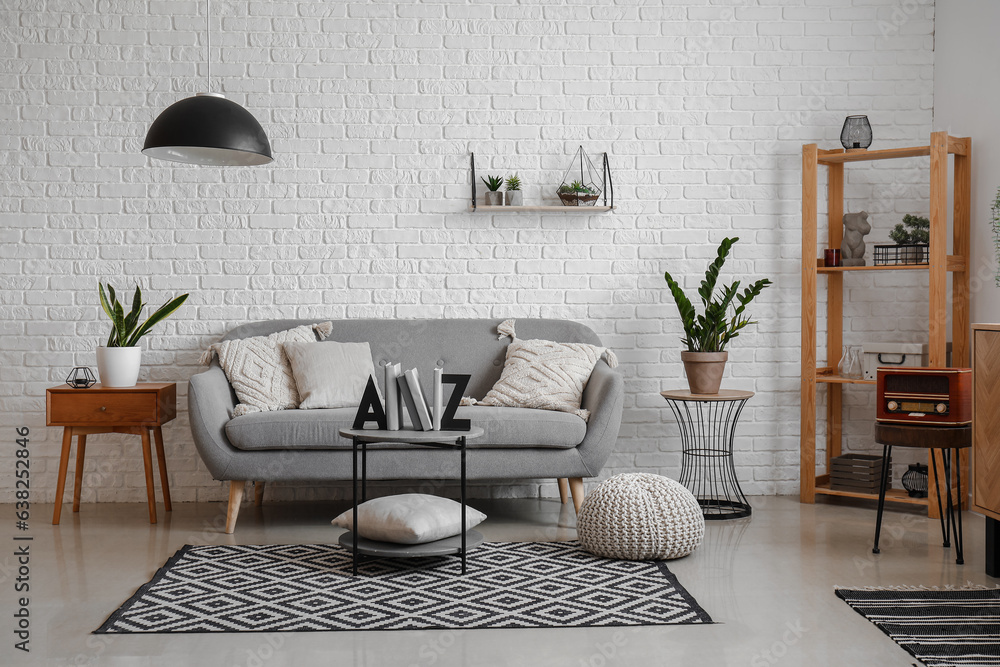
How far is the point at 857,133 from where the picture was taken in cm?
443

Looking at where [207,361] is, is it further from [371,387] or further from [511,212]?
[511,212]

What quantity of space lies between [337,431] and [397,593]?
1.05 m

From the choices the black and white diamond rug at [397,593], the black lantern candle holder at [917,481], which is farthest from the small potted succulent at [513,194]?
the black lantern candle holder at [917,481]

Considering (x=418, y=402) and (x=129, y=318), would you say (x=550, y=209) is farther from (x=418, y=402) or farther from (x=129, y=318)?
(x=129, y=318)

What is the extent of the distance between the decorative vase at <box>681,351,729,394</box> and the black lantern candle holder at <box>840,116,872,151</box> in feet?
4.27

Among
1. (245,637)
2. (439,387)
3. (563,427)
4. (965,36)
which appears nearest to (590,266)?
(563,427)

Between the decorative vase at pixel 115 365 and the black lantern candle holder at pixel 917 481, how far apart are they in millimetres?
3844

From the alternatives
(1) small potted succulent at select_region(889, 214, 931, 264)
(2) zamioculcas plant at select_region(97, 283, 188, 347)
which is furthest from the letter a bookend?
(1) small potted succulent at select_region(889, 214, 931, 264)

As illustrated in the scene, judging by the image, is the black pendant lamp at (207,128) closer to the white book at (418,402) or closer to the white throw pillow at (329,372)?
the white throw pillow at (329,372)

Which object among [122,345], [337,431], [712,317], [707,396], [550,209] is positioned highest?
[550,209]

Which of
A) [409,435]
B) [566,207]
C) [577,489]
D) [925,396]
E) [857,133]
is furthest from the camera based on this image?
[566,207]

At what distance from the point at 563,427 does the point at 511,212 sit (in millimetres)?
1410

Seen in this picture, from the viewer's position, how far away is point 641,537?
3242mm

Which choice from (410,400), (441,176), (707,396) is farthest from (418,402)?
(441,176)
